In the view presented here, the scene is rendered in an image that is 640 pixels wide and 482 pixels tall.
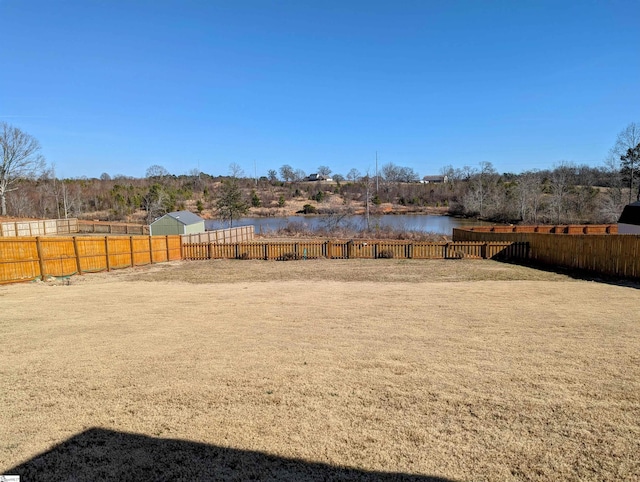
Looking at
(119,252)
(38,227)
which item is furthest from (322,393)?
(38,227)

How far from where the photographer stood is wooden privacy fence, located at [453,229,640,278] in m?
15.1

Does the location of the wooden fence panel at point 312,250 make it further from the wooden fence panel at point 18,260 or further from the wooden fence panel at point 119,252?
the wooden fence panel at point 18,260

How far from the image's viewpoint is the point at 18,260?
1447cm

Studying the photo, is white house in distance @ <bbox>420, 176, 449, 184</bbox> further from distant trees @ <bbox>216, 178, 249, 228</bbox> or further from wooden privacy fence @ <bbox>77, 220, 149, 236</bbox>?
wooden privacy fence @ <bbox>77, 220, 149, 236</bbox>

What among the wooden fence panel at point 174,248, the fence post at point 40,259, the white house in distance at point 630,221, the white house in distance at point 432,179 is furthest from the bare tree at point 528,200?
the white house in distance at point 432,179

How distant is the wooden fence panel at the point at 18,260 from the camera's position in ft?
46.2

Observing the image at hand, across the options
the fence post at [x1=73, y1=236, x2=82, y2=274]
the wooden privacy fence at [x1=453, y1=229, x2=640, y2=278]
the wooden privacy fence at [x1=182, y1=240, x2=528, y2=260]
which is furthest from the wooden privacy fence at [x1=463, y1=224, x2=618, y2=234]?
the fence post at [x1=73, y1=236, x2=82, y2=274]

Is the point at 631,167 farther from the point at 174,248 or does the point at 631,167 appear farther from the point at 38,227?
the point at 38,227

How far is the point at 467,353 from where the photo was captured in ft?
19.0

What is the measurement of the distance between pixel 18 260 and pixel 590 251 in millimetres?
23229

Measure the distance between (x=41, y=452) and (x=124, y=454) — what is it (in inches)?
27.8

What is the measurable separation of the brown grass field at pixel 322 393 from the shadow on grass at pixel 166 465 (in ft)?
0.05

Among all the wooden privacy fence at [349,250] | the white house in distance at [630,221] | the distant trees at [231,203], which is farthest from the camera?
the distant trees at [231,203]

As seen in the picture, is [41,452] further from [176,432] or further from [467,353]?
[467,353]
